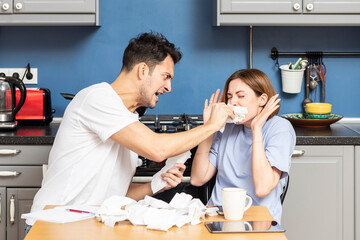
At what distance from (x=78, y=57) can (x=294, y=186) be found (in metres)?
1.61

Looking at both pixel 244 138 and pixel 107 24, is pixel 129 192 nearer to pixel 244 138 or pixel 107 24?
pixel 244 138

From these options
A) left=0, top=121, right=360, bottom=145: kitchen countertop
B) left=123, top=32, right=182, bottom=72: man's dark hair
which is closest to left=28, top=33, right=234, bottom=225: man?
left=123, top=32, right=182, bottom=72: man's dark hair

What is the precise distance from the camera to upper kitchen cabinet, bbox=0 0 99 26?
3039mm

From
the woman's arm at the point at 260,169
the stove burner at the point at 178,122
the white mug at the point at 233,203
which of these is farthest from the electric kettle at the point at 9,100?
the white mug at the point at 233,203

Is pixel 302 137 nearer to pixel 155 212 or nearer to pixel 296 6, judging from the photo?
pixel 296 6

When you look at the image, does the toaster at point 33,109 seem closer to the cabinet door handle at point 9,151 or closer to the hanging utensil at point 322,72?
the cabinet door handle at point 9,151

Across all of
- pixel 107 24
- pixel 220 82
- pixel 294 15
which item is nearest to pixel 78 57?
pixel 107 24

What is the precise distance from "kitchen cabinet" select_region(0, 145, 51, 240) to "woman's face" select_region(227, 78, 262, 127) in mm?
1154

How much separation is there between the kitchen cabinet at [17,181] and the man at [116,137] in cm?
78

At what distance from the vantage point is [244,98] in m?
2.16

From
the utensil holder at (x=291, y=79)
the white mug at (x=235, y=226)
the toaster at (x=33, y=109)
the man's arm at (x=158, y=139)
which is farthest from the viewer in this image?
the utensil holder at (x=291, y=79)

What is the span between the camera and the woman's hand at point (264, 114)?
6.72 ft

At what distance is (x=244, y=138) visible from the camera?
2.17 meters

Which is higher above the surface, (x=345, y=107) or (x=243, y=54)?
(x=243, y=54)
